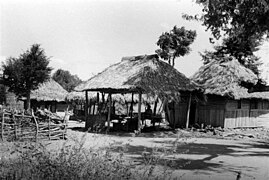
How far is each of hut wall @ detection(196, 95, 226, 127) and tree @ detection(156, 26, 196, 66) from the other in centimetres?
1698

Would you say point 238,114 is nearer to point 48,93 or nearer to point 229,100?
point 229,100

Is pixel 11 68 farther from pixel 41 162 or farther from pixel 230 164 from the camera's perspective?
pixel 41 162

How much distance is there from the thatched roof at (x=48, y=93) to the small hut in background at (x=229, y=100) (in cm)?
1364

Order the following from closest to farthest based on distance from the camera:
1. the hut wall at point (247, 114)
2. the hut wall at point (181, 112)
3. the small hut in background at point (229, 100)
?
the small hut in background at point (229, 100) < the hut wall at point (247, 114) < the hut wall at point (181, 112)

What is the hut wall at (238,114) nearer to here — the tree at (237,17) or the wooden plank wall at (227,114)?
the wooden plank wall at (227,114)

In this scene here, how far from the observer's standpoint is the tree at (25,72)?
26359 mm

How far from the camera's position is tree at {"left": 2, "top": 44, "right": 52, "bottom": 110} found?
1038 inches

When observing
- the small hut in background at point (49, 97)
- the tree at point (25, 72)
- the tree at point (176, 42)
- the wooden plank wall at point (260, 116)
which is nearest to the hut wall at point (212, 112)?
the wooden plank wall at point (260, 116)

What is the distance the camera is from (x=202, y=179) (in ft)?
22.2

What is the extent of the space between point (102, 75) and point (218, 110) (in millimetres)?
7702

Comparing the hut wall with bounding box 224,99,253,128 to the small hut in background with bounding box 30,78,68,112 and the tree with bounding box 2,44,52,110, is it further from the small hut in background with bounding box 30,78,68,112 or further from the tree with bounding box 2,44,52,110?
the small hut in background with bounding box 30,78,68,112

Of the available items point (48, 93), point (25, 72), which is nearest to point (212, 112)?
point (25, 72)

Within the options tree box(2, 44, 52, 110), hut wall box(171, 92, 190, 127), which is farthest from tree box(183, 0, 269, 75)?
tree box(2, 44, 52, 110)

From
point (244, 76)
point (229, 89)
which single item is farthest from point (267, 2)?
point (244, 76)
